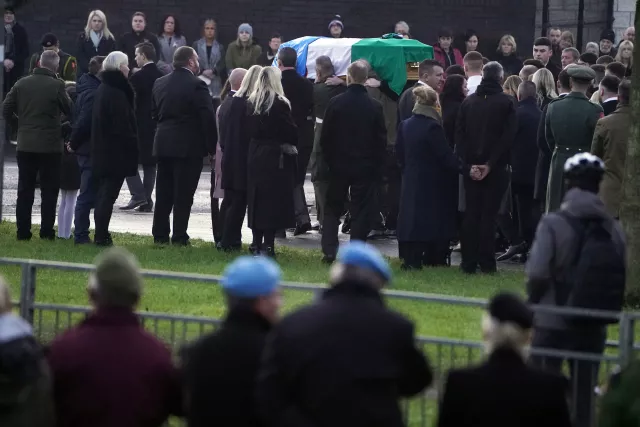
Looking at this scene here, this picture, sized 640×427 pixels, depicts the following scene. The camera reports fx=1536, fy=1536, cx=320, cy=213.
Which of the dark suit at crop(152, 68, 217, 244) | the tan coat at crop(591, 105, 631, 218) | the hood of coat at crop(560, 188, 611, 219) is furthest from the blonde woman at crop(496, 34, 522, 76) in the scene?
the hood of coat at crop(560, 188, 611, 219)

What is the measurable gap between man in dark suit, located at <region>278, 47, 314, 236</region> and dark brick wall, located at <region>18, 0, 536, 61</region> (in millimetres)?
12416

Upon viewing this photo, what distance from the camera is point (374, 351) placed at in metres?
5.65

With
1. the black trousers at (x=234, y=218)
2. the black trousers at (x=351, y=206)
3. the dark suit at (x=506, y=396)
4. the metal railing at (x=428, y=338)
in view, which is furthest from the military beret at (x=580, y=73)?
the dark suit at (x=506, y=396)

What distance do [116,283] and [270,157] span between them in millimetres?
7909

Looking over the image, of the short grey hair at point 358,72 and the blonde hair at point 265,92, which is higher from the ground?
the short grey hair at point 358,72

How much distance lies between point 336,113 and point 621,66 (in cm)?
320

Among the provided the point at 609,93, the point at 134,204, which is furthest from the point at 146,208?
the point at 609,93

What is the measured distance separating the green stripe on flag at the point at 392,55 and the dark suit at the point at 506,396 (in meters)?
11.2

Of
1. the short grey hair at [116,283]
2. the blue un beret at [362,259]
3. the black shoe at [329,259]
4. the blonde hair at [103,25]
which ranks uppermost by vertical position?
the blonde hair at [103,25]

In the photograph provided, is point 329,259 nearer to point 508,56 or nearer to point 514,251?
point 514,251

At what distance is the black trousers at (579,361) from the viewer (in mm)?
7344

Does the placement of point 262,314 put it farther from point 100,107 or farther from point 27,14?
point 27,14

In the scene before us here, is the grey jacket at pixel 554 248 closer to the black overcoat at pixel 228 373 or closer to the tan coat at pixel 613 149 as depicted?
the black overcoat at pixel 228 373

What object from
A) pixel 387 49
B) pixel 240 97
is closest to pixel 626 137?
pixel 240 97
